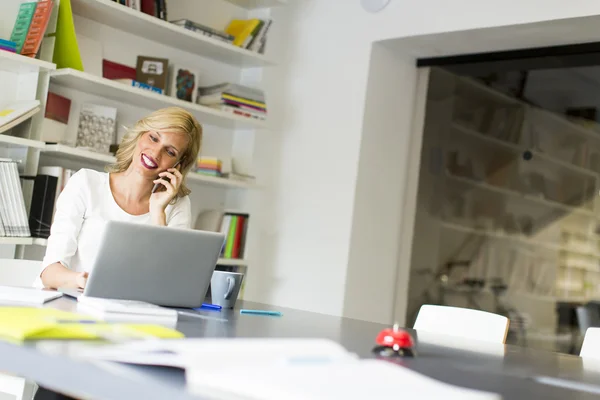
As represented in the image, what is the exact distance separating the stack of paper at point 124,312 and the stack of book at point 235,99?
8.99 feet

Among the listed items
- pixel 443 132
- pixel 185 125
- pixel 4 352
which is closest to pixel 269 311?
pixel 185 125

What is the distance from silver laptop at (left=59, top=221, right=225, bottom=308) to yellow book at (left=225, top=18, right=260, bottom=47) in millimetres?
2681

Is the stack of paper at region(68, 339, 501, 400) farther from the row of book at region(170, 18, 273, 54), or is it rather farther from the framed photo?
the row of book at region(170, 18, 273, 54)

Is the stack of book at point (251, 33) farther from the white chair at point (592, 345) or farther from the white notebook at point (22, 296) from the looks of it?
the white notebook at point (22, 296)

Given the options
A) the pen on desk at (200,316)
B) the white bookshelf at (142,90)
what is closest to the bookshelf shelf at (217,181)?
the white bookshelf at (142,90)

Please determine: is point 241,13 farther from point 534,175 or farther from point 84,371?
point 84,371

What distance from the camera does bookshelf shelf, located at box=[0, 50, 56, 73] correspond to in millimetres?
3375

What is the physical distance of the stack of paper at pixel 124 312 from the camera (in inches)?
60.0

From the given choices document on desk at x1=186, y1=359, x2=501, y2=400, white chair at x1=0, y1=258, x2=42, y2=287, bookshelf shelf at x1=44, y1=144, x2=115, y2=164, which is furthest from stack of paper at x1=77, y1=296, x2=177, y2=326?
bookshelf shelf at x1=44, y1=144, x2=115, y2=164

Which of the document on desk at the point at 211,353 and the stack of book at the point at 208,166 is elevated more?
the stack of book at the point at 208,166

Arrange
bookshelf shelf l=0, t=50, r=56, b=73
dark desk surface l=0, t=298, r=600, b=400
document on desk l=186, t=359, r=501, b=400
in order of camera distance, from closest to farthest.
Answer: document on desk l=186, t=359, r=501, b=400 → dark desk surface l=0, t=298, r=600, b=400 → bookshelf shelf l=0, t=50, r=56, b=73

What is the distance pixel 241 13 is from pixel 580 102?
2.05 metres

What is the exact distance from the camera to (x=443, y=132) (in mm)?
4703

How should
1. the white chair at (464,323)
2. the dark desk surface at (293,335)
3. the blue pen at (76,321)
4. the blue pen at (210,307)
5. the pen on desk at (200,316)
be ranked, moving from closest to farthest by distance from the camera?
the dark desk surface at (293,335) < the blue pen at (76,321) < the pen on desk at (200,316) < the blue pen at (210,307) < the white chair at (464,323)
